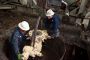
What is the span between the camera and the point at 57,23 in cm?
921

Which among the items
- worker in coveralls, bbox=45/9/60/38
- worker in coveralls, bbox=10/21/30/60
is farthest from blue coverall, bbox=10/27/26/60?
worker in coveralls, bbox=45/9/60/38

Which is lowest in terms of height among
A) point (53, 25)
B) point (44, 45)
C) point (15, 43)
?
point (44, 45)

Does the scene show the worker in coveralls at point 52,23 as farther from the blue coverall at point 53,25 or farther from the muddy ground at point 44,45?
the muddy ground at point 44,45

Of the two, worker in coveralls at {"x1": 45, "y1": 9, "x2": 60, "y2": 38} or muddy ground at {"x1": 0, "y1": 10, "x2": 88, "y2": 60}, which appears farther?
worker in coveralls at {"x1": 45, "y1": 9, "x2": 60, "y2": 38}

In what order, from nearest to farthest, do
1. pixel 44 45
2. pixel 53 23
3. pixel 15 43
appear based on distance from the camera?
pixel 15 43, pixel 44 45, pixel 53 23

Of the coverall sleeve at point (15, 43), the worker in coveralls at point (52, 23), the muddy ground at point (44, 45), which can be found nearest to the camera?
the coverall sleeve at point (15, 43)

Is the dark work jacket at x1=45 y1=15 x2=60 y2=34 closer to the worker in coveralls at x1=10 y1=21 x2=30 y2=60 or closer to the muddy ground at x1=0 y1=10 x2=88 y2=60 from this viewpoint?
the muddy ground at x1=0 y1=10 x2=88 y2=60

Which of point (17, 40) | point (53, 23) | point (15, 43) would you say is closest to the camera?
point (15, 43)

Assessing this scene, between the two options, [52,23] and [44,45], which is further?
[52,23]

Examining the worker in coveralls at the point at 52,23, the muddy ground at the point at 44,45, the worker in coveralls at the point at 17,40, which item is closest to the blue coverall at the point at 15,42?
the worker in coveralls at the point at 17,40

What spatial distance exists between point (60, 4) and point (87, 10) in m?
1.54

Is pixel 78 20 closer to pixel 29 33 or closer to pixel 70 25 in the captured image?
pixel 70 25

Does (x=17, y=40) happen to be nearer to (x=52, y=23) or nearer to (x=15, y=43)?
(x=15, y=43)

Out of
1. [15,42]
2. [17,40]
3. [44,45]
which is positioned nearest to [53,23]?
[44,45]
